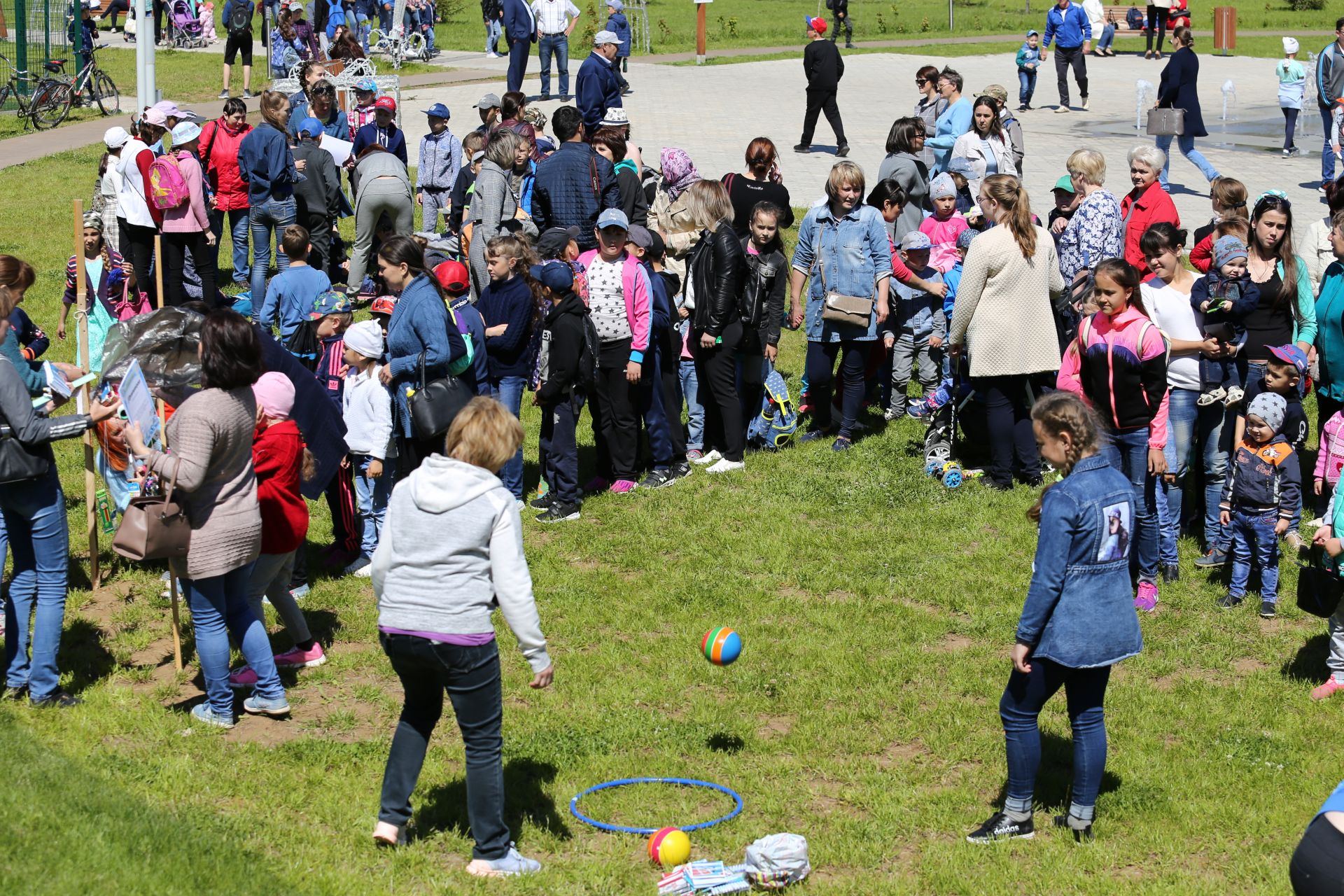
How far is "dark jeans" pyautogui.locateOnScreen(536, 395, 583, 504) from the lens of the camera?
998 cm

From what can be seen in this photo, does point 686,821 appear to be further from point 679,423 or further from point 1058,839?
point 679,423

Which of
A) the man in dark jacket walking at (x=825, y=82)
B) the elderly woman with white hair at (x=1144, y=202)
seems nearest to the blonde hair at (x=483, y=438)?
the elderly woman with white hair at (x=1144, y=202)

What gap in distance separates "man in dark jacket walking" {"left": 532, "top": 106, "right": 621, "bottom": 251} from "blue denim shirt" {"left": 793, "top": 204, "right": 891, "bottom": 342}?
197cm

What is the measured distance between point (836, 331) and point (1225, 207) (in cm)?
294

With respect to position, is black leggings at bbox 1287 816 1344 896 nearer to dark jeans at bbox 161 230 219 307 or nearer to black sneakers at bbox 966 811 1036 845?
black sneakers at bbox 966 811 1036 845

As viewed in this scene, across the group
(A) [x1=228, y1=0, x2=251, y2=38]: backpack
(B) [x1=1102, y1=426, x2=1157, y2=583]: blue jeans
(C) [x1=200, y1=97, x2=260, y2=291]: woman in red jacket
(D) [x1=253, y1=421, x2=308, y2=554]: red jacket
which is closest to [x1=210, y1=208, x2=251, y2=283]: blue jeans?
(C) [x1=200, y1=97, x2=260, y2=291]: woman in red jacket

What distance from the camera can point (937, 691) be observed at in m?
7.60

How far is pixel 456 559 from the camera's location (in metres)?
5.38

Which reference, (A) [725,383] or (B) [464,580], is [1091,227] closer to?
(A) [725,383]

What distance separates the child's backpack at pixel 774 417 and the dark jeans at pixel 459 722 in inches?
238

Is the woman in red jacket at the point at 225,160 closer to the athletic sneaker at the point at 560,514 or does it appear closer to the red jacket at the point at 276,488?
the athletic sneaker at the point at 560,514

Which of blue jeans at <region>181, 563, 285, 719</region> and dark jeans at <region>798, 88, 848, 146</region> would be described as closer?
blue jeans at <region>181, 563, 285, 719</region>

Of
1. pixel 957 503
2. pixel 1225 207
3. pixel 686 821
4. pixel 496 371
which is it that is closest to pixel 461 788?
pixel 686 821

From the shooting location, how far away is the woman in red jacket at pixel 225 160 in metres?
14.4
